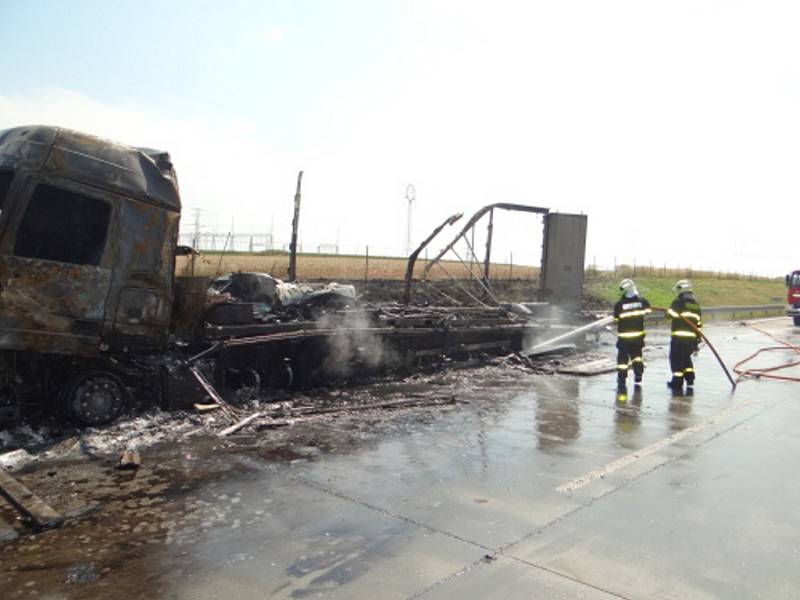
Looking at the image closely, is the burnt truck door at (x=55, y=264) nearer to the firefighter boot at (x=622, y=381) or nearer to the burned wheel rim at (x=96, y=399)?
the burned wheel rim at (x=96, y=399)

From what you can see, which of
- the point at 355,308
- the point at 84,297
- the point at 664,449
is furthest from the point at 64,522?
the point at 355,308

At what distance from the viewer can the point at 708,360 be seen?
14.7 metres

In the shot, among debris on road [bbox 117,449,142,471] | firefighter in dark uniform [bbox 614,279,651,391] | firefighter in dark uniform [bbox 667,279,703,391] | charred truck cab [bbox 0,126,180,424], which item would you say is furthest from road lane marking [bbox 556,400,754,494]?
charred truck cab [bbox 0,126,180,424]

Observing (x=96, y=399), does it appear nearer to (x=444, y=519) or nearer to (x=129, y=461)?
(x=129, y=461)

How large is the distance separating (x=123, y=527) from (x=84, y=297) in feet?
9.15

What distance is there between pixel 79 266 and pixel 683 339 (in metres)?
8.53

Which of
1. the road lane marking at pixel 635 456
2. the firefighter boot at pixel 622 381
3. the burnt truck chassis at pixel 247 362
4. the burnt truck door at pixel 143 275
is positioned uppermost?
the burnt truck door at pixel 143 275

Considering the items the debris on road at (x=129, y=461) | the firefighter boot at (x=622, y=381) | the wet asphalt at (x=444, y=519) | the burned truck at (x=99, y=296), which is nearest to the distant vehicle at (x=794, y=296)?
the firefighter boot at (x=622, y=381)

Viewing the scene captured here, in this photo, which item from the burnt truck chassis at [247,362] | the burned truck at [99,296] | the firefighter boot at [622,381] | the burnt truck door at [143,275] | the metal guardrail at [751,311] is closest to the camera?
the burned truck at [99,296]

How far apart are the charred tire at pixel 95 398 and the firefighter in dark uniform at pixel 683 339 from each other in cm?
798

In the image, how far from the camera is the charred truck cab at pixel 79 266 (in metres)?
5.92

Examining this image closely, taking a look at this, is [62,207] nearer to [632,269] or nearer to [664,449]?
[664,449]

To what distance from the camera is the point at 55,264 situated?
19.9 ft

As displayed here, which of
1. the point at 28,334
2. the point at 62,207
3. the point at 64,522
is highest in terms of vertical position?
the point at 62,207
